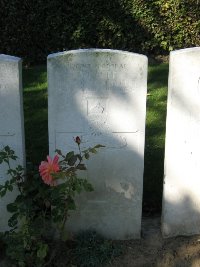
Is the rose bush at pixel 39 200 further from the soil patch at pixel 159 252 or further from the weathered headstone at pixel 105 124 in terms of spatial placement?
the soil patch at pixel 159 252

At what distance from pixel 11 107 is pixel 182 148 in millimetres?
1161

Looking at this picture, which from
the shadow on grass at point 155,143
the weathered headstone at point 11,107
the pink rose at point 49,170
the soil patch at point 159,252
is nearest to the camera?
the pink rose at point 49,170

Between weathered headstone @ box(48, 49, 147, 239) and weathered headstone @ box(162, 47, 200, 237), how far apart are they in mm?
187

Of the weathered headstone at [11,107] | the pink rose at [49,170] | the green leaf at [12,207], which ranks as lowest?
the green leaf at [12,207]

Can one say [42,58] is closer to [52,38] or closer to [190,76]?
Answer: [52,38]

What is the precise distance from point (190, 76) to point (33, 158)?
194 centimetres

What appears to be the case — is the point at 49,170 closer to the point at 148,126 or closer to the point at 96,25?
the point at 148,126

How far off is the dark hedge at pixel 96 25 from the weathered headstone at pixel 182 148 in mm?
5083

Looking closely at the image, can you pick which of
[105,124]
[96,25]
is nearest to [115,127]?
[105,124]

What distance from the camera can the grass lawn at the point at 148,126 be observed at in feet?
13.7

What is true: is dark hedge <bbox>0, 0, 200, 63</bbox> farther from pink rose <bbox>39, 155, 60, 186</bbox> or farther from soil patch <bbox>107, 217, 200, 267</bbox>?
pink rose <bbox>39, 155, 60, 186</bbox>

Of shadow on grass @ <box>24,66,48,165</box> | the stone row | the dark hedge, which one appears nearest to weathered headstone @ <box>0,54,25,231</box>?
the stone row

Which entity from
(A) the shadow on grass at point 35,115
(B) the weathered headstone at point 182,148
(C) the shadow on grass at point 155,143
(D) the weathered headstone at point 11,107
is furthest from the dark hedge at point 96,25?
(B) the weathered headstone at point 182,148

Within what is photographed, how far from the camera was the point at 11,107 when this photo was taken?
3152 millimetres
